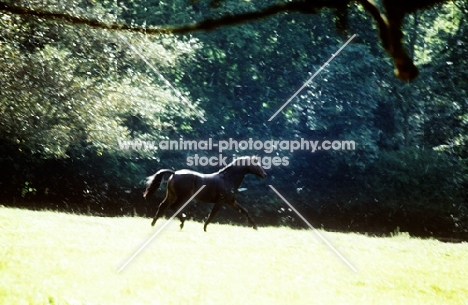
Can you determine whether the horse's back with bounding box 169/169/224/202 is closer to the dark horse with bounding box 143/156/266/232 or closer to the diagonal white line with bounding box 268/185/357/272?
the dark horse with bounding box 143/156/266/232

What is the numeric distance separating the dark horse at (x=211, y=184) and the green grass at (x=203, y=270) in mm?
745

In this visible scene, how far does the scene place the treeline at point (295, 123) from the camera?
26094mm

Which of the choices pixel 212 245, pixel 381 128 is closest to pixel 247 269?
pixel 212 245

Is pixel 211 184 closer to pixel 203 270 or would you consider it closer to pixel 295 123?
pixel 203 270

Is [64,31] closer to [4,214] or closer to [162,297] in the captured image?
[4,214]

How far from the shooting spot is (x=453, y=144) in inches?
1137

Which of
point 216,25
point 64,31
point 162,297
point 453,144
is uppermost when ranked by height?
point 64,31

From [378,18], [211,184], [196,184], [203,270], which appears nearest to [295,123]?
[211,184]

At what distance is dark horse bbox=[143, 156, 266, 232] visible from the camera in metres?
15.0

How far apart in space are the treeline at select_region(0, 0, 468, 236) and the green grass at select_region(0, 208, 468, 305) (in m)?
11.2

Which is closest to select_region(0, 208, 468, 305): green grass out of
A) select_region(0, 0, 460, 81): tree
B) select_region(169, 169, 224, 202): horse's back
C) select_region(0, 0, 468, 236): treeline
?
select_region(169, 169, 224, 202): horse's back

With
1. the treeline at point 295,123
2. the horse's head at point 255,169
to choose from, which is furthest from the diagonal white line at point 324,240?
the horse's head at point 255,169

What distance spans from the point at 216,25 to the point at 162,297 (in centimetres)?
691

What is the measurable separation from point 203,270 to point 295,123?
20.6m
